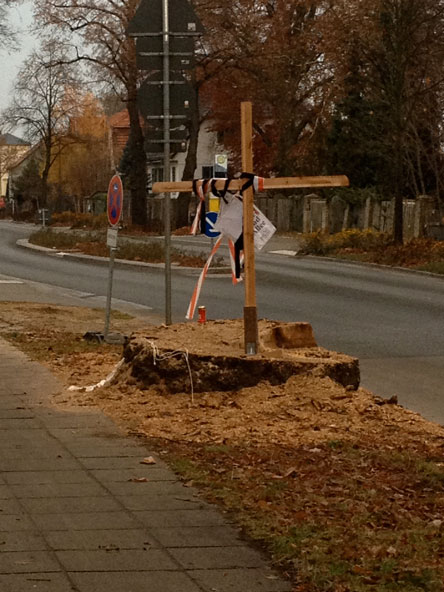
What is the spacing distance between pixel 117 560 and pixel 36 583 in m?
0.47

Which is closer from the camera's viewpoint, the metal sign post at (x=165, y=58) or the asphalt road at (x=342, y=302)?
the asphalt road at (x=342, y=302)

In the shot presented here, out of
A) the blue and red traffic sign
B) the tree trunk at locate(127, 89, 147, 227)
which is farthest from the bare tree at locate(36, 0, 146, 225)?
the blue and red traffic sign

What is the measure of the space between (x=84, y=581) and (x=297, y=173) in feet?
173

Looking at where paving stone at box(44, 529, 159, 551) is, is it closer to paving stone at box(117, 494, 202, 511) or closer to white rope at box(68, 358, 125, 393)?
paving stone at box(117, 494, 202, 511)

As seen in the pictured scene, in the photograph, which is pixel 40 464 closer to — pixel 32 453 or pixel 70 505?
pixel 32 453

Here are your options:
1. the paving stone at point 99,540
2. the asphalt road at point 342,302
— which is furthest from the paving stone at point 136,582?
the asphalt road at point 342,302

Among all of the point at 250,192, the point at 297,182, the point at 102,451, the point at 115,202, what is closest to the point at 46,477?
the point at 102,451

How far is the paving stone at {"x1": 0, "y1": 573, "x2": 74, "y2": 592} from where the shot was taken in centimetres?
505

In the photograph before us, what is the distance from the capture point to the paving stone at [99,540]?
5.70 meters

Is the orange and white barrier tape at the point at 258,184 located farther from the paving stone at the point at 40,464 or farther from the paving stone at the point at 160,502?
the paving stone at the point at 160,502

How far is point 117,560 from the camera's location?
18.0 ft

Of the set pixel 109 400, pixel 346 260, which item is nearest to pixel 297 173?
pixel 346 260

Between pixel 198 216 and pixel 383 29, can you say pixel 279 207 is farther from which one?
pixel 198 216

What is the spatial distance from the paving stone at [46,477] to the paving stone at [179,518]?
0.88 metres
